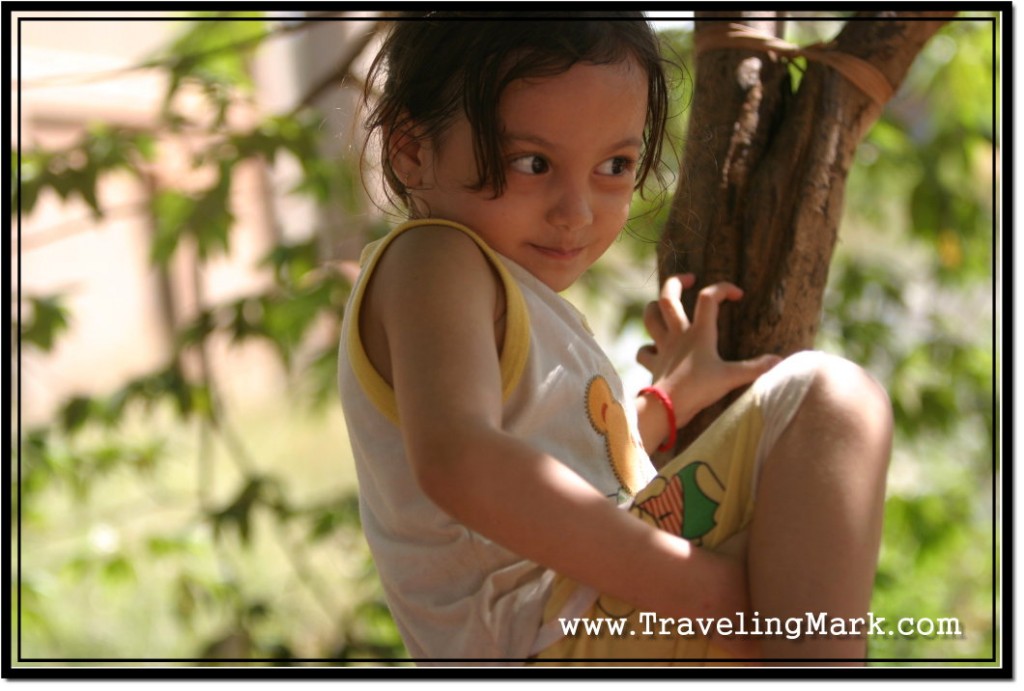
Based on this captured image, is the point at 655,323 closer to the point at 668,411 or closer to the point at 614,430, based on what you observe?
the point at 668,411

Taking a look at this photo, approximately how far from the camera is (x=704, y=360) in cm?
93

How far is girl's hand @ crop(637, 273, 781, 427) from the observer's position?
916 millimetres

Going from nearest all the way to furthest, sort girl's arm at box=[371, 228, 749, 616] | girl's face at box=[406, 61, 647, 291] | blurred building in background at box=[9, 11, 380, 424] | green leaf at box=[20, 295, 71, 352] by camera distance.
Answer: girl's arm at box=[371, 228, 749, 616] < girl's face at box=[406, 61, 647, 291] < green leaf at box=[20, 295, 71, 352] < blurred building in background at box=[9, 11, 380, 424]

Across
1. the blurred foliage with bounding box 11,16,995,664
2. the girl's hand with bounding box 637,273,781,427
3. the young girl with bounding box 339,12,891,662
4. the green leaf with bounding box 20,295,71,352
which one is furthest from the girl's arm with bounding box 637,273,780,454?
the green leaf with bounding box 20,295,71,352

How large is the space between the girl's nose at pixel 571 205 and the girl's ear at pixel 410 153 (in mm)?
95

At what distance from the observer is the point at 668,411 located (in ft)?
3.04

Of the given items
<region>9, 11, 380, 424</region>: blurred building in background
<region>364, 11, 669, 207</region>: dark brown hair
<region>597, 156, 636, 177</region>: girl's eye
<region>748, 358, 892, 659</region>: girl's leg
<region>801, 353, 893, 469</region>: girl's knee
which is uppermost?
<region>9, 11, 380, 424</region>: blurred building in background

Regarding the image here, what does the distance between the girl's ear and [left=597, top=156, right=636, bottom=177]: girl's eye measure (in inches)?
4.6

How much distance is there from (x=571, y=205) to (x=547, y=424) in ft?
0.46

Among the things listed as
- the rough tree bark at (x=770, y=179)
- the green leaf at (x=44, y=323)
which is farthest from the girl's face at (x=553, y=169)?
the green leaf at (x=44, y=323)

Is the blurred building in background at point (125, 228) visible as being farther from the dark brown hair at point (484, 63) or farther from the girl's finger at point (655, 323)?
the dark brown hair at point (484, 63)

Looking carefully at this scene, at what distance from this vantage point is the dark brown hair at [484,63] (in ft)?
2.34

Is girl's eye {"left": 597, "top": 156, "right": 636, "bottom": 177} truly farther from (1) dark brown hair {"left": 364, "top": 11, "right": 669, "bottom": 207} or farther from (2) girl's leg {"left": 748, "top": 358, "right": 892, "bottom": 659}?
(2) girl's leg {"left": 748, "top": 358, "right": 892, "bottom": 659}

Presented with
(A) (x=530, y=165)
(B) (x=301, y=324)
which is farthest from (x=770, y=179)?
(B) (x=301, y=324)
